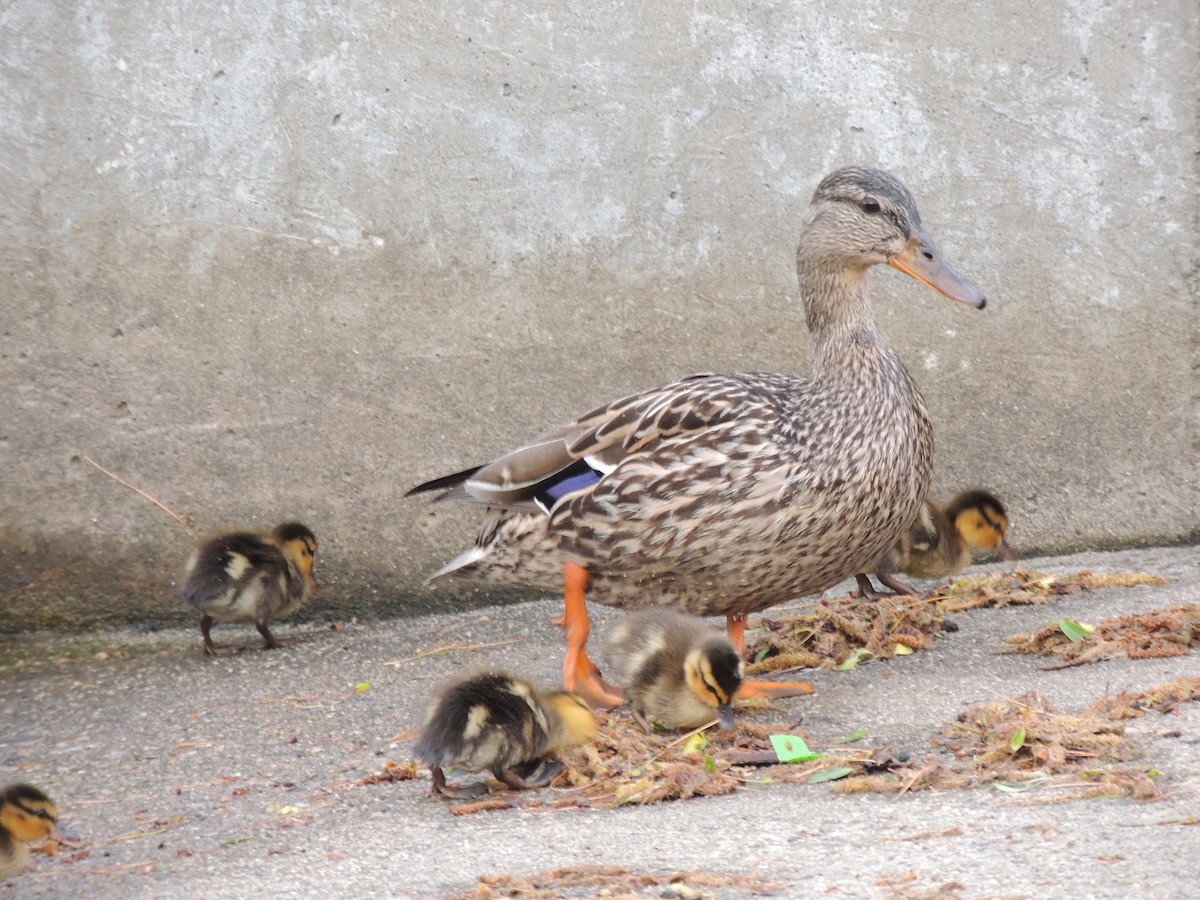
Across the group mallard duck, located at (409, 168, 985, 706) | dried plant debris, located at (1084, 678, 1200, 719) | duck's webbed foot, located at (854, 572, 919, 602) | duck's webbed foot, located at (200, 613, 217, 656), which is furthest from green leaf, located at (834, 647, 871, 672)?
duck's webbed foot, located at (200, 613, 217, 656)

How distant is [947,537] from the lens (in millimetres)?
4914

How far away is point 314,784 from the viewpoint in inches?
141

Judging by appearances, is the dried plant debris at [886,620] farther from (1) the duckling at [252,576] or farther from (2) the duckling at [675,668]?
(1) the duckling at [252,576]

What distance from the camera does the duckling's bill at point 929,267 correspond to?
13.5 ft

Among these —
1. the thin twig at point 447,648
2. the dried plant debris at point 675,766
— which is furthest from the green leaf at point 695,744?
the thin twig at point 447,648

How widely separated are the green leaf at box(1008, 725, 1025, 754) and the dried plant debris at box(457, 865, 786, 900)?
2.83 ft

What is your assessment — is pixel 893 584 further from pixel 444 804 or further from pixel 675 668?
pixel 444 804

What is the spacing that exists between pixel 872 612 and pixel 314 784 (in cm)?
199

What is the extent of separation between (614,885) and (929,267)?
2331 mm

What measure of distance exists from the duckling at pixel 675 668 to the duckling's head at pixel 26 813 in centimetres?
142

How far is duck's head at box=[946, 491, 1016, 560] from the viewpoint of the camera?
4.95 meters

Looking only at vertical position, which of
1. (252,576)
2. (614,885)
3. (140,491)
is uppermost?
(140,491)

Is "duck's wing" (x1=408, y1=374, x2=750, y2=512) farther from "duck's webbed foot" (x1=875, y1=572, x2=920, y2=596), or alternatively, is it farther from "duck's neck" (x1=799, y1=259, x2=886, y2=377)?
"duck's webbed foot" (x1=875, y1=572, x2=920, y2=596)

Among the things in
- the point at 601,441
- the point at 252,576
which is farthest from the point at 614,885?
the point at 252,576
